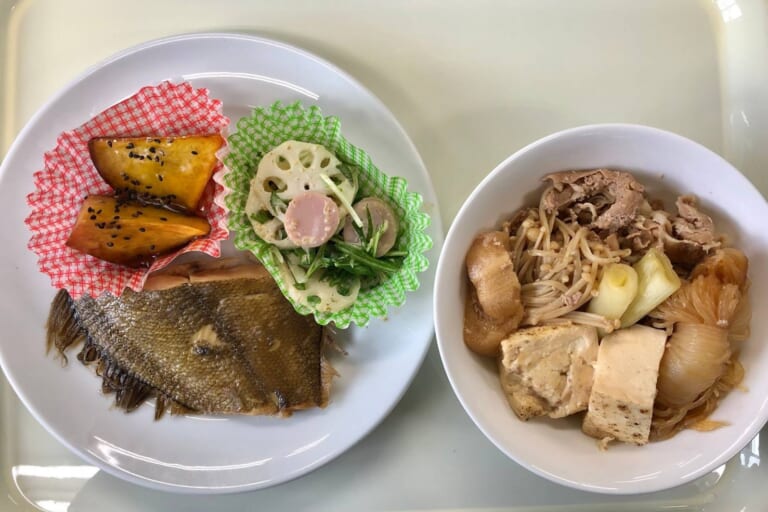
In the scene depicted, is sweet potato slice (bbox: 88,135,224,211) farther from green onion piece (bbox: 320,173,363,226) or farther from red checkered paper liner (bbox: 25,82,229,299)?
green onion piece (bbox: 320,173,363,226)

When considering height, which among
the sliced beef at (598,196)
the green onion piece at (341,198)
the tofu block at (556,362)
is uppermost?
the sliced beef at (598,196)

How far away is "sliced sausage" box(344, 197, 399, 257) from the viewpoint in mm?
1521

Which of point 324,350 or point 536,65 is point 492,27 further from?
point 324,350

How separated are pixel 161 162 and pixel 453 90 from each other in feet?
2.60

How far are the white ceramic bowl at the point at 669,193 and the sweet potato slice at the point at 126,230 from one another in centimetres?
69

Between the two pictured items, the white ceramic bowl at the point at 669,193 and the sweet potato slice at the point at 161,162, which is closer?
the white ceramic bowl at the point at 669,193

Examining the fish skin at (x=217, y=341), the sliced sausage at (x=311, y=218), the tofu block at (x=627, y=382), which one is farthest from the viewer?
the fish skin at (x=217, y=341)

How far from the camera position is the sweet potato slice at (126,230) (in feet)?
5.05

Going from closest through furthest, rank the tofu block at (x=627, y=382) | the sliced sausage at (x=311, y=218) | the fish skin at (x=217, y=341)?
the tofu block at (x=627, y=382) < the sliced sausage at (x=311, y=218) < the fish skin at (x=217, y=341)

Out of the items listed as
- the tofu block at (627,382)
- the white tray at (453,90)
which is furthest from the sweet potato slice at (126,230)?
the tofu block at (627,382)

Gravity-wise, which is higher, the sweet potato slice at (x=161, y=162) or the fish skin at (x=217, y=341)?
the sweet potato slice at (x=161, y=162)

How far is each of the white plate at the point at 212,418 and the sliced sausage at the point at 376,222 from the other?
0.33 ft

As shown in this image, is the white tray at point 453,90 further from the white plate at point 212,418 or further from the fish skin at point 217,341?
the fish skin at point 217,341

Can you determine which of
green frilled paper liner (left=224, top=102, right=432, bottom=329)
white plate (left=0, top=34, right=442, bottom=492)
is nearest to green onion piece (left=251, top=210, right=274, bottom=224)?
green frilled paper liner (left=224, top=102, right=432, bottom=329)
